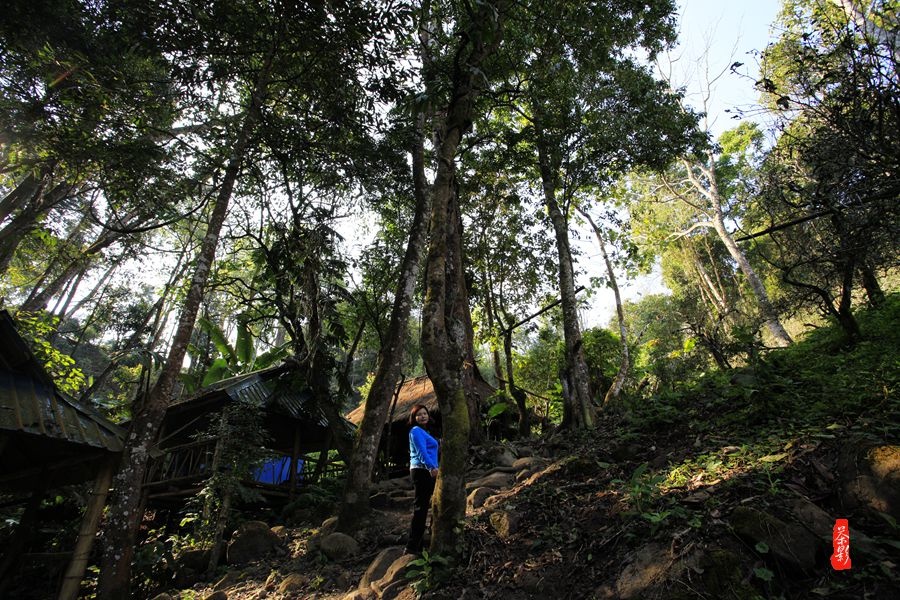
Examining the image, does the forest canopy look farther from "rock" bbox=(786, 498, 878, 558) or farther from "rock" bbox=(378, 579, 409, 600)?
"rock" bbox=(786, 498, 878, 558)

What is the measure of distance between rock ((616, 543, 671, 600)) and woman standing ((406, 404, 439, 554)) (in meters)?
2.70

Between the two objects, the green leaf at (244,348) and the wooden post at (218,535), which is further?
the green leaf at (244,348)

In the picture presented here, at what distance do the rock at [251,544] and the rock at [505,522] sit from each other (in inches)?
225

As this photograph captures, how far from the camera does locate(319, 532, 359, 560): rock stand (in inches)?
285

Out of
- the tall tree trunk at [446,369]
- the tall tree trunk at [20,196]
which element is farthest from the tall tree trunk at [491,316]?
the tall tree trunk at [20,196]

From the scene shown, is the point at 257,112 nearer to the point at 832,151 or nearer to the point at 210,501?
the point at 210,501

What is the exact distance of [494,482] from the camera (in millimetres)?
8133

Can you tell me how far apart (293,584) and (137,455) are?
3403mm

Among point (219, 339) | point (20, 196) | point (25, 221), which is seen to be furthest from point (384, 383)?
point (20, 196)

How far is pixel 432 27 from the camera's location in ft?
40.6

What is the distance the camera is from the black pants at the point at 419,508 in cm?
561

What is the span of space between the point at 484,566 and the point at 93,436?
5969 millimetres

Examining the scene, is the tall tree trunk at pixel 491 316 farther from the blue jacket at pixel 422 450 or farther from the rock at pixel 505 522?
the rock at pixel 505 522

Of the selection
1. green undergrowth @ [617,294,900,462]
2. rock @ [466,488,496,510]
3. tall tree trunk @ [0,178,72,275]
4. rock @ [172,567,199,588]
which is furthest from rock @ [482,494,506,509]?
tall tree trunk @ [0,178,72,275]
